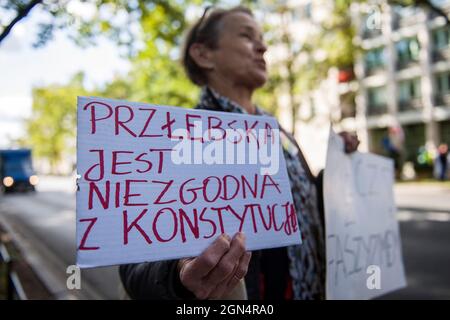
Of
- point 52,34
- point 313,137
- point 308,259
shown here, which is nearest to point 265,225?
point 308,259

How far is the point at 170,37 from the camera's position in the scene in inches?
245

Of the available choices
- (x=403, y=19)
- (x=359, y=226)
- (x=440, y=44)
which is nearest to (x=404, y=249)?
(x=359, y=226)

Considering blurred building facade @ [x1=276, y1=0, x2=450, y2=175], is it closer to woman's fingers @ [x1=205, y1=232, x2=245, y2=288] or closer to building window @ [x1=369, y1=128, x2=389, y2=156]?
building window @ [x1=369, y1=128, x2=389, y2=156]

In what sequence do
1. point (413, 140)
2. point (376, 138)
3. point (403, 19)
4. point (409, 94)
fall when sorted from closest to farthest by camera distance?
1. point (403, 19)
2. point (413, 140)
3. point (409, 94)
4. point (376, 138)

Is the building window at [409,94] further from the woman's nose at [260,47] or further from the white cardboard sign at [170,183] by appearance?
the white cardboard sign at [170,183]

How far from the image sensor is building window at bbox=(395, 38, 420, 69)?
86.1 feet

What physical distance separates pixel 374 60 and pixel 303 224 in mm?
29717

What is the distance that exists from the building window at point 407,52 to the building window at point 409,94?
115cm

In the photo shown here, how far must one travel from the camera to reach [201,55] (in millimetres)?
1809

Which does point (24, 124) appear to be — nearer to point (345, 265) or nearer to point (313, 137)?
point (313, 137)

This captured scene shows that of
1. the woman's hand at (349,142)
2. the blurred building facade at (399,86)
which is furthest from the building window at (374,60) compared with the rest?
the woman's hand at (349,142)

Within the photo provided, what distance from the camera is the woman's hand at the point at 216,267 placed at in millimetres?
1031

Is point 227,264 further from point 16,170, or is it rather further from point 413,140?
point 413,140

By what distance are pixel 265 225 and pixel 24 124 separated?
67.4 metres
